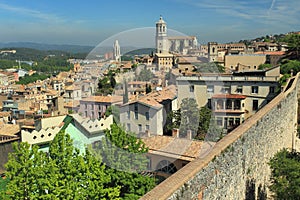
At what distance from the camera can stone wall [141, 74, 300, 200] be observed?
3740mm

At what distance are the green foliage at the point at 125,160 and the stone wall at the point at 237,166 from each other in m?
1.78

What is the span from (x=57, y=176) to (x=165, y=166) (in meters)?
2.78

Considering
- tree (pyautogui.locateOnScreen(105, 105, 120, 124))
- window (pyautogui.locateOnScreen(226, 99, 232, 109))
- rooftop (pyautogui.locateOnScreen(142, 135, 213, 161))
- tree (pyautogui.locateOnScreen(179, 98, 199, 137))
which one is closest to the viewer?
tree (pyautogui.locateOnScreen(105, 105, 120, 124))

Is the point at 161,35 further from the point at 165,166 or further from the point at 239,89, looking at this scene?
the point at 239,89

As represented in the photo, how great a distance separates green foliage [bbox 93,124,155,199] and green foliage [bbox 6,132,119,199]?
0.84ft

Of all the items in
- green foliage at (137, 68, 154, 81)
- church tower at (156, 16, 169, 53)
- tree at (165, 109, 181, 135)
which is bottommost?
tree at (165, 109, 181, 135)

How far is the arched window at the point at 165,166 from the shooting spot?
23.9ft

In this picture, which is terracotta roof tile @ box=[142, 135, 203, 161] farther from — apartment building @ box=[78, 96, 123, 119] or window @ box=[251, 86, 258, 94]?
window @ box=[251, 86, 258, 94]

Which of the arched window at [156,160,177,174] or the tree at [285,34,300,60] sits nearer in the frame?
the arched window at [156,160,177,174]

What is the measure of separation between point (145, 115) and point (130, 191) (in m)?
1.74

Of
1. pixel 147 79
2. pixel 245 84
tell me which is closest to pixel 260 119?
pixel 147 79

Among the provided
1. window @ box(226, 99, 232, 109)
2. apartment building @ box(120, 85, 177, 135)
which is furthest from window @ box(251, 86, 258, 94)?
apartment building @ box(120, 85, 177, 135)

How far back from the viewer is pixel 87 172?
5.77 metres

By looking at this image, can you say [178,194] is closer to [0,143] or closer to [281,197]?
[281,197]
